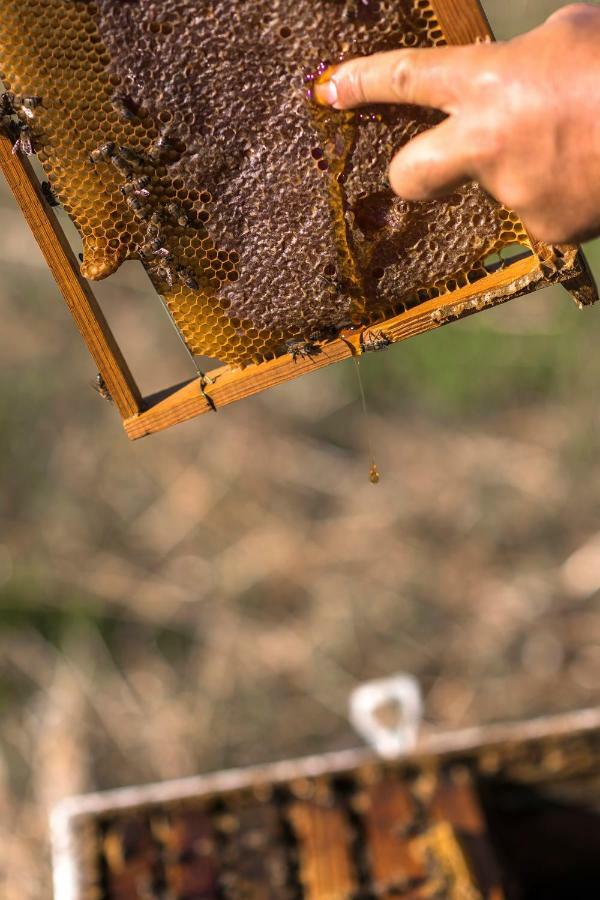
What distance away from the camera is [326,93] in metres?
2.26

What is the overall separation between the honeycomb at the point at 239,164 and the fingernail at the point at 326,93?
0.20ft

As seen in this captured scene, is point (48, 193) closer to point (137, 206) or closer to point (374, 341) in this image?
point (137, 206)

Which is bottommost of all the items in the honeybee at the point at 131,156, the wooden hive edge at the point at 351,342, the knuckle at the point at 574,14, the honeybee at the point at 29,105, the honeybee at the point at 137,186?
the wooden hive edge at the point at 351,342

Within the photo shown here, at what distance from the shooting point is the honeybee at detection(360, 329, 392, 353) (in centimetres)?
255

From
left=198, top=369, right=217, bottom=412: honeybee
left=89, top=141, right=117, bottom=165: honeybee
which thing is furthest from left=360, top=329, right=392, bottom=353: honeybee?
left=89, top=141, right=117, bottom=165: honeybee

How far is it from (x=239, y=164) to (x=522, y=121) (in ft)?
3.02

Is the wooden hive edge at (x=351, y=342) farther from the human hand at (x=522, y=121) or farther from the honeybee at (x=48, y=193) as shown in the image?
the honeybee at (x=48, y=193)

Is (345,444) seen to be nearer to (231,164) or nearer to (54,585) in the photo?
(54,585)

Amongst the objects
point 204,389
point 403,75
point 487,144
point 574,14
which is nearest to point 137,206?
point 204,389

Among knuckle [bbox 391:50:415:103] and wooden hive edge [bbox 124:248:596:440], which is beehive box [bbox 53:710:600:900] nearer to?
wooden hive edge [bbox 124:248:596:440]

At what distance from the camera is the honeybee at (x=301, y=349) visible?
257 centimetres

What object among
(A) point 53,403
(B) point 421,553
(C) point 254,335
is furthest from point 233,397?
(A) point 53,403

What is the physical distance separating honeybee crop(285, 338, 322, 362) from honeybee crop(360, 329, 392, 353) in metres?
0.13

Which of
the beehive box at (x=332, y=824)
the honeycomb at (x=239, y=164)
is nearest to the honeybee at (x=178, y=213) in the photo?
the honeycomb at (x=239, y=164)
